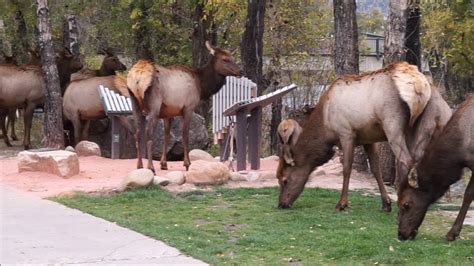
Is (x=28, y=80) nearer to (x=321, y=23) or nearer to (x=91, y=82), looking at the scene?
(x=91, y=82)

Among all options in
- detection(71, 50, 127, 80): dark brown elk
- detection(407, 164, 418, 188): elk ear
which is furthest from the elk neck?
detection(407, 164, 418, 188): elk ear

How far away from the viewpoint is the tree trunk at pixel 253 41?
792 inches

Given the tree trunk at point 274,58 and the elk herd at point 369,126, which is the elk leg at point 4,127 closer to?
the elk herd at point 369,126

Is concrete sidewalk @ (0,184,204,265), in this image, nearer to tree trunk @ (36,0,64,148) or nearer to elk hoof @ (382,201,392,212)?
elk hoof @ (382,201,392,212)

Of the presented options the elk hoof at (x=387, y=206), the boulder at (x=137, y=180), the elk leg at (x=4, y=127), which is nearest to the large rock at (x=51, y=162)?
the boulder at (x=137, y=180)

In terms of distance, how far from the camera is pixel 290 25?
2564 centimetres

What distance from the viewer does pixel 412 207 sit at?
915 centimetres

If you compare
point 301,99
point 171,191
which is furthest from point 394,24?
point 301,99

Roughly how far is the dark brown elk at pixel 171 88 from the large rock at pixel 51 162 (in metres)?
1.23

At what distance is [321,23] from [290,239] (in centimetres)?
1951

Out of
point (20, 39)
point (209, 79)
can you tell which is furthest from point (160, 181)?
point (20, 39)

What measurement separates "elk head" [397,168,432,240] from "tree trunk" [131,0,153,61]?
14504 millimetres

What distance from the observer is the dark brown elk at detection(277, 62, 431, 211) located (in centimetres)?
1053

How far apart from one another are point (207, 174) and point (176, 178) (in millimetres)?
520
